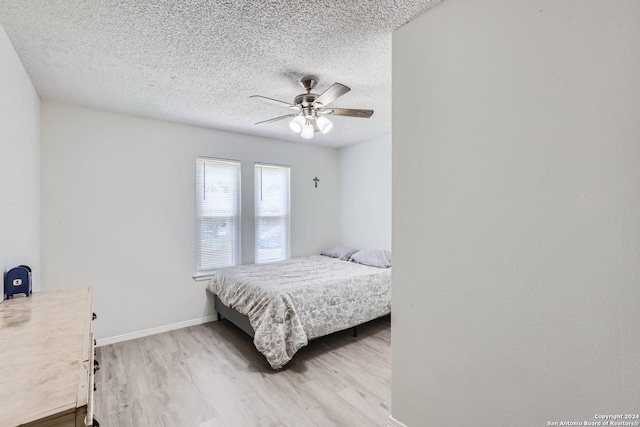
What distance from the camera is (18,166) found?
81.7 inches

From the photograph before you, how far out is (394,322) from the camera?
6.18 ft

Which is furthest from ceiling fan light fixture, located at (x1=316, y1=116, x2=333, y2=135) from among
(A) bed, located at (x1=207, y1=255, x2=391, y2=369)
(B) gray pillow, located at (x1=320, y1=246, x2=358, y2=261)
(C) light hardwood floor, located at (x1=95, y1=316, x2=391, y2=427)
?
(B) gray pillow, located at (x1=320, y1=246, x2=358, y2=261)

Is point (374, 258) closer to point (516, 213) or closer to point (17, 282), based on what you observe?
point (516, 213)

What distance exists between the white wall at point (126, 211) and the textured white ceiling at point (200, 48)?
0.42 meters

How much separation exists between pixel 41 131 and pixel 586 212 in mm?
4210

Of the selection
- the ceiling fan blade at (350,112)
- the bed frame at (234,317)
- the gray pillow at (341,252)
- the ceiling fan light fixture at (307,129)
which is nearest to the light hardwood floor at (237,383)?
the bed frame at (234,317)

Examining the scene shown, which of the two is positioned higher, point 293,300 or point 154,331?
point 293,300

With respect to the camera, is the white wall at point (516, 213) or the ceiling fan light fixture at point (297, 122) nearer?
the white wall at point (516, 213)

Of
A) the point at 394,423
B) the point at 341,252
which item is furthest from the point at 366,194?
the point at 394,423

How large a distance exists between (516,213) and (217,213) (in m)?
3.47

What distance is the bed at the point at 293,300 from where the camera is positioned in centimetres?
270

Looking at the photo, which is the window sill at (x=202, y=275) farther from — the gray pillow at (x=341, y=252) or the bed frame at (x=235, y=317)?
the gray pillow at (x=341, y=252)

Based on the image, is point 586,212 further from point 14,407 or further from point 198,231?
point 198,231

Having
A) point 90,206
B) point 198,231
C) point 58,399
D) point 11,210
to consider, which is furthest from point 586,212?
point 90,206
